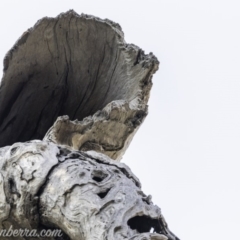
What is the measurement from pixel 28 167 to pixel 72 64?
0.97 meters

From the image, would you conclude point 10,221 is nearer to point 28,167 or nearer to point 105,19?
point 28,167

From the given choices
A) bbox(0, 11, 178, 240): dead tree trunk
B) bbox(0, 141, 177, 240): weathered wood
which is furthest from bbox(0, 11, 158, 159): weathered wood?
bbox(0, 141, 177, 240): weathered wood

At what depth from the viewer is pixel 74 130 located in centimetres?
262

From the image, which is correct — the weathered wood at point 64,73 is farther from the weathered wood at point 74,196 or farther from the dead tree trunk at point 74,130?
the weathered wood at point 74,196

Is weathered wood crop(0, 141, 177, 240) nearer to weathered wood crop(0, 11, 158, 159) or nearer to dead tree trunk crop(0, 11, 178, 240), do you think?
dead tree trunk crop(0, 11, 178, 240)

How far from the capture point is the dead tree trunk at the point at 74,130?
77.7 inches

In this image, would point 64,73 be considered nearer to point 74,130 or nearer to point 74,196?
point 74,130

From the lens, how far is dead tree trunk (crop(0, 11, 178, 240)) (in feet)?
6.47

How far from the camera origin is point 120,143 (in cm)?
272

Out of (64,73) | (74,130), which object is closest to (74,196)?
(74,130)

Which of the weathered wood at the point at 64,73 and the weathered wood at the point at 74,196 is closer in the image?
→ the weathered wood at the point at 74,196

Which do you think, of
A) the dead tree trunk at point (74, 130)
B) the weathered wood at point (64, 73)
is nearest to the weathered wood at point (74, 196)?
the dead tree trunk at point (74, 130)

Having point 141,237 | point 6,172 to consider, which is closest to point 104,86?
point 6,172

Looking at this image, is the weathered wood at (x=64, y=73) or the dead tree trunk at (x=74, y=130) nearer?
the dead tree trunk at (x=74, y=130)
